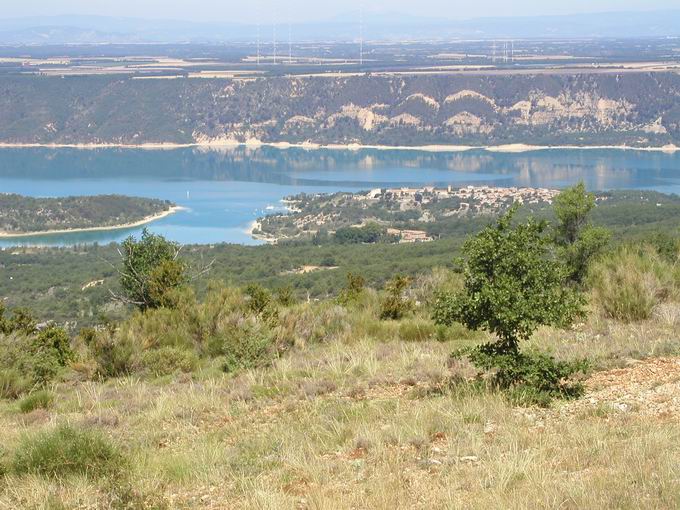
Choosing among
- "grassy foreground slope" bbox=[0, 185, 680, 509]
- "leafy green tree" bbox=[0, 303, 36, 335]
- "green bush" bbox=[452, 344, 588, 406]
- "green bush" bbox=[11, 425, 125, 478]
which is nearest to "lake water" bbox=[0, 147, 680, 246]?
"leafy green tree" bbox=[0, 303, 36, 335]

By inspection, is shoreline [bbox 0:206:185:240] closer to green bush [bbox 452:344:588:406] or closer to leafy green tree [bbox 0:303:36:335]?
leafy green tree [bbox 0:303:36:335]

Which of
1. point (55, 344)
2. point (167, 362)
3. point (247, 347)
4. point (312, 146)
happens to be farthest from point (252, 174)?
point (247, 347)

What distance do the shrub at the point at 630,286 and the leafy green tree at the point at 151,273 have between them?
18.7 feet

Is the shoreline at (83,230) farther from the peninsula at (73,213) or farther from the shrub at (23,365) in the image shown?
the shrub at (23,365)

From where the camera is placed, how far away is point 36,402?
8.35m

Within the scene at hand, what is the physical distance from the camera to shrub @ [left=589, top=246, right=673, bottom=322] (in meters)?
10.3

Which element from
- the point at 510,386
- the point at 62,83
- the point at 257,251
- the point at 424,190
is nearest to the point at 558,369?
the point at 510,386

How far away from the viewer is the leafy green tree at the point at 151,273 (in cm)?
1369

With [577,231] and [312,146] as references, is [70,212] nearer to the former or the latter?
[577,231]

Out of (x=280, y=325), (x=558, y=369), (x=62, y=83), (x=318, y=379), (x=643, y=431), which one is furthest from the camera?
(x=62, y=83)

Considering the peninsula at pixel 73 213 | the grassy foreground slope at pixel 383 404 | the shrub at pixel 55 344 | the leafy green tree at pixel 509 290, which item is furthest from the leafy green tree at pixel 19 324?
the peninsula at pixel 73 213

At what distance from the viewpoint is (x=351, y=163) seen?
367ft

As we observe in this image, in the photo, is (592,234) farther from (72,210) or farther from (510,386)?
(72,210)

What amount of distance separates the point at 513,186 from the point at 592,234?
66.4 m
